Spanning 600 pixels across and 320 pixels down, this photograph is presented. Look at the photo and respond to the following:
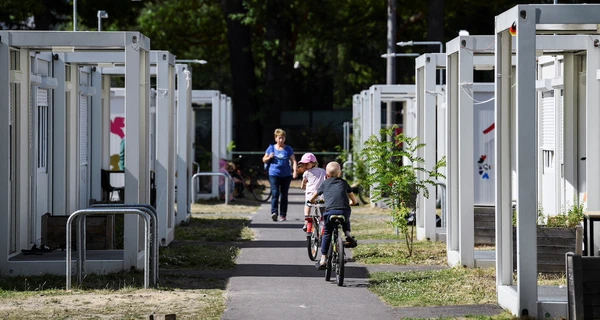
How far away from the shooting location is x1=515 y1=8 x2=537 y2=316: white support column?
31.8ft

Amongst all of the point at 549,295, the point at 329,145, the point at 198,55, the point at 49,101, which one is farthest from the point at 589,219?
the point at 198,55

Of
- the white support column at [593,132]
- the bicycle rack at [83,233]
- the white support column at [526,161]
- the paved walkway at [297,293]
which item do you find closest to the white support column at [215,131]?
the paved walkway at [297,293]

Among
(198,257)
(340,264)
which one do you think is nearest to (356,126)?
(198,257)

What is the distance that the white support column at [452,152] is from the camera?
46.1 feet

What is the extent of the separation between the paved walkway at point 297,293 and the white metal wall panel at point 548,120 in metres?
3.80

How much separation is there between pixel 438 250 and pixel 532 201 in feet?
19.6

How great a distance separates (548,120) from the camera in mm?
16844

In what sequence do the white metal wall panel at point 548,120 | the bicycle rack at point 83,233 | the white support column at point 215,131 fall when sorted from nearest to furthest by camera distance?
the bicycle rack at point 83,233, the white metal wall panel at point 548,120, the white support column at point 215,131

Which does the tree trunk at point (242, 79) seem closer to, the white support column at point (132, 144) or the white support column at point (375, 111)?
the white support column at point (375, 111)

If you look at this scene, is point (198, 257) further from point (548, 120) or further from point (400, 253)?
point (548, 120)

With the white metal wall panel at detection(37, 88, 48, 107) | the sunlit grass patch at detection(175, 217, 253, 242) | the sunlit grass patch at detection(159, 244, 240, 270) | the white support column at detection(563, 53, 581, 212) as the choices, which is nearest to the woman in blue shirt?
the sunlit grass patch at detection(175, 217, 253, 242)

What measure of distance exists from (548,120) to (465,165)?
393 cm

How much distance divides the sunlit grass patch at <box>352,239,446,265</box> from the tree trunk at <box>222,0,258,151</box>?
23385 mm

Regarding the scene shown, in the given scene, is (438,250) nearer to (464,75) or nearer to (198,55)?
(464,75)
